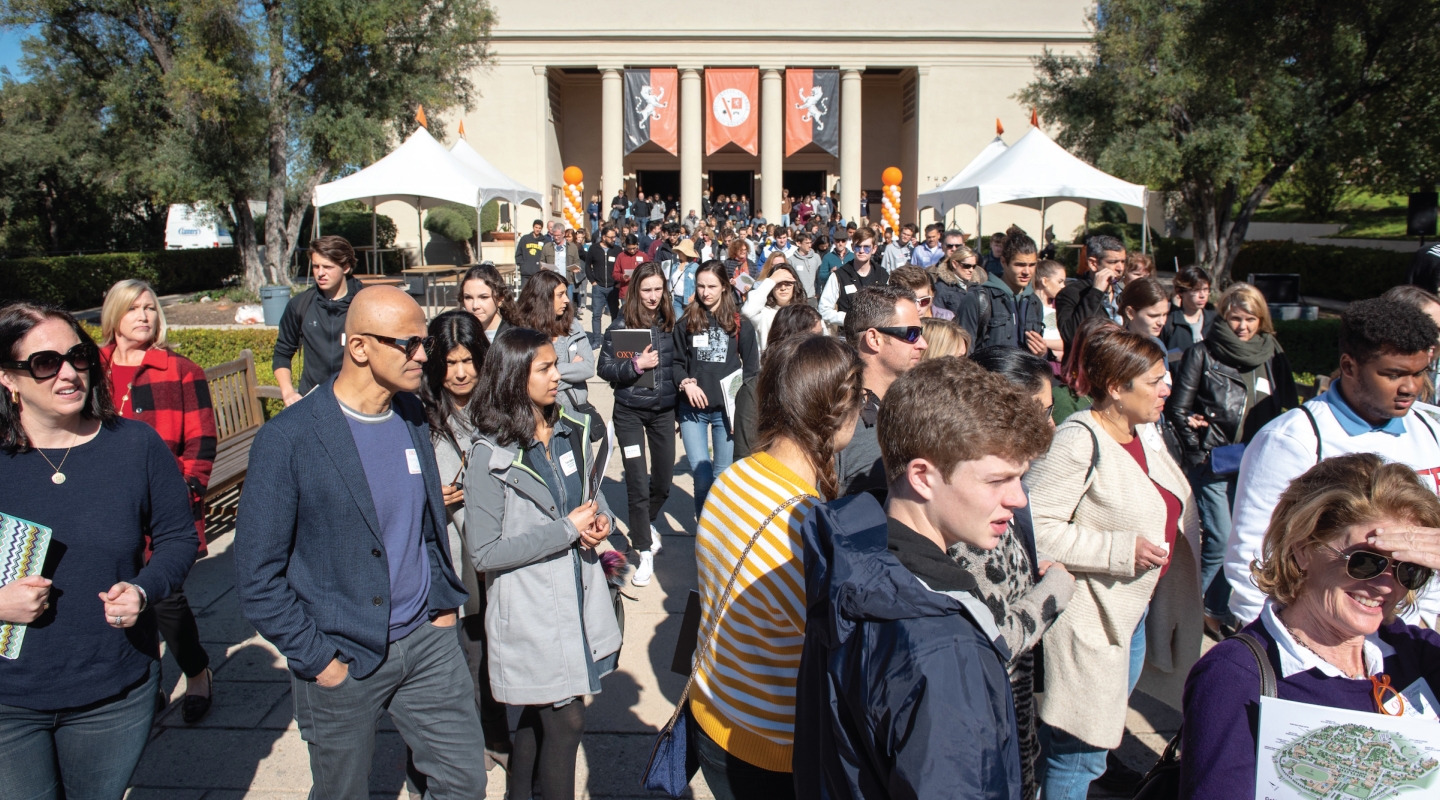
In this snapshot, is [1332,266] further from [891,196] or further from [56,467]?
[56,467]

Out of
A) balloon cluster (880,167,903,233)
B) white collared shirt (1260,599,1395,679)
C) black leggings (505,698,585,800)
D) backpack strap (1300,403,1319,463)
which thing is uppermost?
balloon cluster (880,167,903,233)

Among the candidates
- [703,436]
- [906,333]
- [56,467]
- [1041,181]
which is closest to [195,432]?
[56,467]

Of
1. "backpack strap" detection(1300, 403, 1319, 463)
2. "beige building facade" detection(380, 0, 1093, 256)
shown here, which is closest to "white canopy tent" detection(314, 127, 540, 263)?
"backpack strap" detection(1300, 403, 1319, 463)

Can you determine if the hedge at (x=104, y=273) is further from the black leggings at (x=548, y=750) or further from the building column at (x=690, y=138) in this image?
the black leggings at (x=548, y=750)

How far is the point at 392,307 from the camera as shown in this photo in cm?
270

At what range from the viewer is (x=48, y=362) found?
252 cm

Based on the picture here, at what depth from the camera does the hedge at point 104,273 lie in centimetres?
2114

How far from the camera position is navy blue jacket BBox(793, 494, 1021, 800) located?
1.49 meters

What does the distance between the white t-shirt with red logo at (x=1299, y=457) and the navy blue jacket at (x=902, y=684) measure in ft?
5.28

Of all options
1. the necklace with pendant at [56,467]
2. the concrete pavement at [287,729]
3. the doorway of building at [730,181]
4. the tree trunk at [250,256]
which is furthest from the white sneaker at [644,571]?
the doorway of building at [730,181]

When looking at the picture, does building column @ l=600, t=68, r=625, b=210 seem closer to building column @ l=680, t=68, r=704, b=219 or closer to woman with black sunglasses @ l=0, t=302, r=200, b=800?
building column @ l=680, t=68, r=704, b=219

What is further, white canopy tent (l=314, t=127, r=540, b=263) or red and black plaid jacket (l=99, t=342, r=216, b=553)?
white canopy tent (l=314, t=127, r=540, b=263)

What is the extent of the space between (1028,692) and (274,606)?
6.75ft

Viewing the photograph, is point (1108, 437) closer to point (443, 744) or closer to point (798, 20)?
point (443, 744)
